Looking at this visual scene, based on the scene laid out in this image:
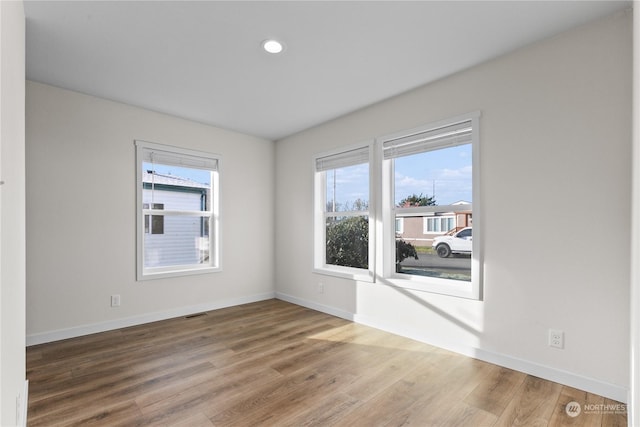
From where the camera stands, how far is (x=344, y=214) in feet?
13.4

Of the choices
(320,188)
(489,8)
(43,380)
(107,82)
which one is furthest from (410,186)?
(43,380)

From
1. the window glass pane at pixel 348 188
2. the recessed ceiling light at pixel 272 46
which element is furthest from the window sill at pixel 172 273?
the recessed ceiling light at pixel 272 46

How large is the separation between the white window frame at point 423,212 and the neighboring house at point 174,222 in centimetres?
245

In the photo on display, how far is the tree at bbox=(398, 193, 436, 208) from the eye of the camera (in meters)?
3.22

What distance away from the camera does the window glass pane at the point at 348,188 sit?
12.8 feet

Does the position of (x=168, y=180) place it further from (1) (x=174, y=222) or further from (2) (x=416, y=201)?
(2) (x=416, y=201)

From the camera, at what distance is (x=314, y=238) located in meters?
4.35

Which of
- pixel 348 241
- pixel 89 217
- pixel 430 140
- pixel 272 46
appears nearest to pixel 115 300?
pixel 89 217

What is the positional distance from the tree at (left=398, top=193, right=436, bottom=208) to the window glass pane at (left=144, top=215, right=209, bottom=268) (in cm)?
266

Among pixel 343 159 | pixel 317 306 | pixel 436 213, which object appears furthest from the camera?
pixel 317 306

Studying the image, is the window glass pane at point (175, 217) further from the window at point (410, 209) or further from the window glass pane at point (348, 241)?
the window glass pane at point (348, 241)

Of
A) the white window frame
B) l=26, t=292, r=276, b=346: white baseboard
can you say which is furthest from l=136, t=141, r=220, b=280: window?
the white window frame

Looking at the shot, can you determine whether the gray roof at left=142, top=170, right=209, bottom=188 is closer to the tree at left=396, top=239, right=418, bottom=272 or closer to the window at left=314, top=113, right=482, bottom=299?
the window at left=314, top=113, right=482, bottom=299

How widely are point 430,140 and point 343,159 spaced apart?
118 centimetres
